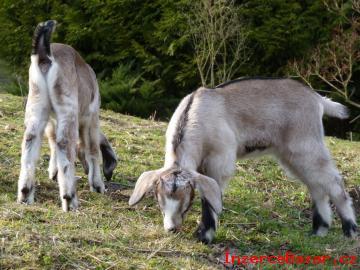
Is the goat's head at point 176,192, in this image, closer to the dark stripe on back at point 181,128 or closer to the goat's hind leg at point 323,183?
the dark stripe on back at point 181,128

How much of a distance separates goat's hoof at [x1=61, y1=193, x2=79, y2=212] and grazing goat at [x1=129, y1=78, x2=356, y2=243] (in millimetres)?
960

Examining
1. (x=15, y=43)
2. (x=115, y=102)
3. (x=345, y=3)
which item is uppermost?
(x=345, y=3)

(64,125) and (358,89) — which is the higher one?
(64,125)

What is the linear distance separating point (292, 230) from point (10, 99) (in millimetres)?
6563

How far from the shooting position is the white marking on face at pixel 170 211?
5.51 m

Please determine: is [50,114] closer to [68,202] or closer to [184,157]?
[68,202]

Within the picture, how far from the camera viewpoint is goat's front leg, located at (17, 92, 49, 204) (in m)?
6.29

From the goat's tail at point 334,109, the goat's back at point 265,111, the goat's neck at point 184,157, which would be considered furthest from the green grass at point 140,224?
the goat's tail at point 334,109

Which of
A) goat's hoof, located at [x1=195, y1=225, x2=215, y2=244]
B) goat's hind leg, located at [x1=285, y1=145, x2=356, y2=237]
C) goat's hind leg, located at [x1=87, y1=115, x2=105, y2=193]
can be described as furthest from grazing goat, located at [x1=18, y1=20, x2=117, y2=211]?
goat's hind leg, located at [x1=285, y1=145, x2=356, y2=237]

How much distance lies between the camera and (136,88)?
1538cm

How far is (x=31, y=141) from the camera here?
6.29 m

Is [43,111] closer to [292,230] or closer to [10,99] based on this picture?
[292,230]

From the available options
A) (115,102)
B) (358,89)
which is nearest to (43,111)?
(115,102)

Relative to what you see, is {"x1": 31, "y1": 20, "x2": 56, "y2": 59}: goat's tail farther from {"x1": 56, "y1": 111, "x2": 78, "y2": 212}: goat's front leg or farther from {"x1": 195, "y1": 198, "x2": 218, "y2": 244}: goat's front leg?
{"x1": 195, "y1": 198, "x2": 218, "y2": 244}: goat's front leg
